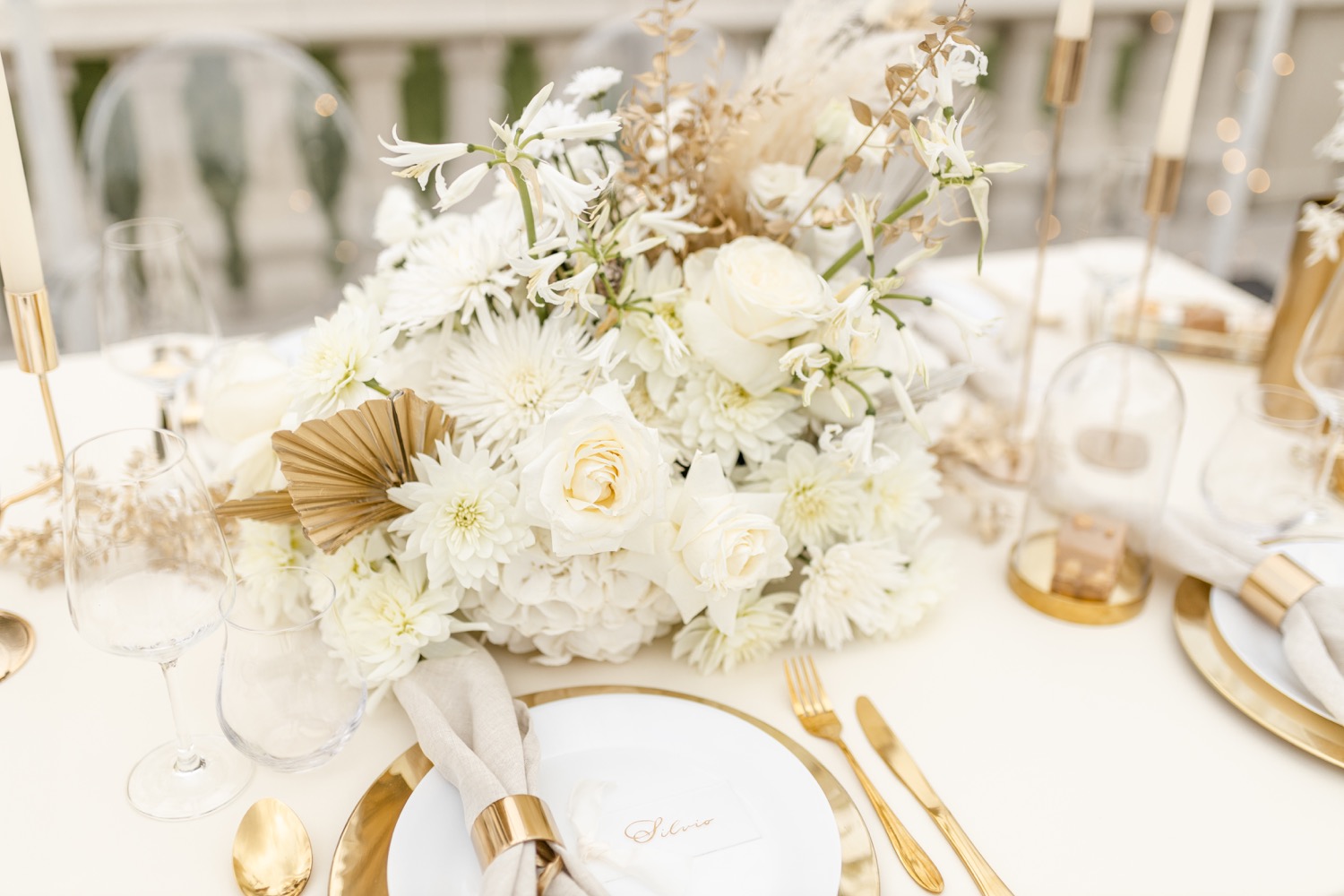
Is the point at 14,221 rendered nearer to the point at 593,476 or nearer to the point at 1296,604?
the point at 593,476

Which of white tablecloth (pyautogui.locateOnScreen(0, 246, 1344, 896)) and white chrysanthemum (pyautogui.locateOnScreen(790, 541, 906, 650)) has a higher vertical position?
white chrysanthemum (pyautogui.locateOnScreen(790, 541, 906, 650))

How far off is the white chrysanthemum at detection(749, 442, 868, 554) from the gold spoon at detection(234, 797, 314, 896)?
0.44 meters

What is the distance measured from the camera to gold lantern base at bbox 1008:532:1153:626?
97cm

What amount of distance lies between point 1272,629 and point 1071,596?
0.55ft

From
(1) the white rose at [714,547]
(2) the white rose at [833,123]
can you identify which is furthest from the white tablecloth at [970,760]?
(2) the white rose at [833,123]

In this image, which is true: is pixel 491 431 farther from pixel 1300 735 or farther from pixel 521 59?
pixel 521 59

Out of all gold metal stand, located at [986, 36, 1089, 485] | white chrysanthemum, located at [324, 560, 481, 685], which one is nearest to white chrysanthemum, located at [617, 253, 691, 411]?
white chrysanthemum, located at [324, 560, 481, 685]

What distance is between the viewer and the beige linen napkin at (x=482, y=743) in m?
0.65

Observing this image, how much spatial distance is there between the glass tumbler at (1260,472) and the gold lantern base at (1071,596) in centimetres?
14

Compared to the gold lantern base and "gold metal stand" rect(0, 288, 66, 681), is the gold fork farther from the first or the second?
"gold metal stand" rect(0, 288, 66, 681)

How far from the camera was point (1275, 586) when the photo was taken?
90cm

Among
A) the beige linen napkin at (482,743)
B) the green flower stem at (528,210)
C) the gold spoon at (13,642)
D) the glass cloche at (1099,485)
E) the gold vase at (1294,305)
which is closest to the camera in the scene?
the beige linen napkin at (482,743)

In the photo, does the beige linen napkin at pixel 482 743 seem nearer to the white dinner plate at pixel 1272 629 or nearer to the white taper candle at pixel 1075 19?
the white dinner plate at pixel 1272 629

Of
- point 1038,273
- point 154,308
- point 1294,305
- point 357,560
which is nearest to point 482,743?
point 357,560
